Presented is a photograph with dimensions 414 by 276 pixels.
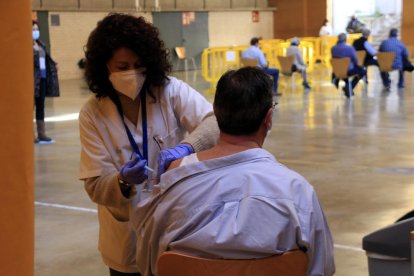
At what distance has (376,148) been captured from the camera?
1005 cm

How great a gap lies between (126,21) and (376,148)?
7.67 metres

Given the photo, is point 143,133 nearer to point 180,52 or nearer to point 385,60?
point 385,60

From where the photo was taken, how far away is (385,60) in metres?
18.2

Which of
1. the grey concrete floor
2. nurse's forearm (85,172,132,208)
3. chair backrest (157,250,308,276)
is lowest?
the grey concrete floor

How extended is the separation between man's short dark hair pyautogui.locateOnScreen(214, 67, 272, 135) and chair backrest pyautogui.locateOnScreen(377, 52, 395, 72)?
642 inches

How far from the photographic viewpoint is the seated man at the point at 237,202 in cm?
222

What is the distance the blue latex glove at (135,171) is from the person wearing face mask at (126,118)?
0.13m

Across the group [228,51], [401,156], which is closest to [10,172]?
[401,156]

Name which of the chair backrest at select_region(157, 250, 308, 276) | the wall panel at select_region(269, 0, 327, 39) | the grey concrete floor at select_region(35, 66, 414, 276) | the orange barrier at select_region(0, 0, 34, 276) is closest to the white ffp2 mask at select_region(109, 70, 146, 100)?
the orange barrier at select_region(0, 0, 34, 276)

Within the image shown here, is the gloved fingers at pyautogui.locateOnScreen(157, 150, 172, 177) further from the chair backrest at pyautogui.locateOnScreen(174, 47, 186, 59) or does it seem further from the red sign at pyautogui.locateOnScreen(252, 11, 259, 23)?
the red sign at pyautogui.locateOnScreen(252, 11, 259, 23)

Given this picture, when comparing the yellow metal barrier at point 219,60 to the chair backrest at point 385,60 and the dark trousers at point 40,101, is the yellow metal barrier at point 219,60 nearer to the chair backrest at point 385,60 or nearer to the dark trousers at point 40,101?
the chair backrest at point 385,60

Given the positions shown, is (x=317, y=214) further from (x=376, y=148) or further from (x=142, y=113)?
(x=376, y=148)

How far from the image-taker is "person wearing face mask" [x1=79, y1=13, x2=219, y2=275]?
281cm

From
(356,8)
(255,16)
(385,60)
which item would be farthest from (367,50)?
(356,8)
